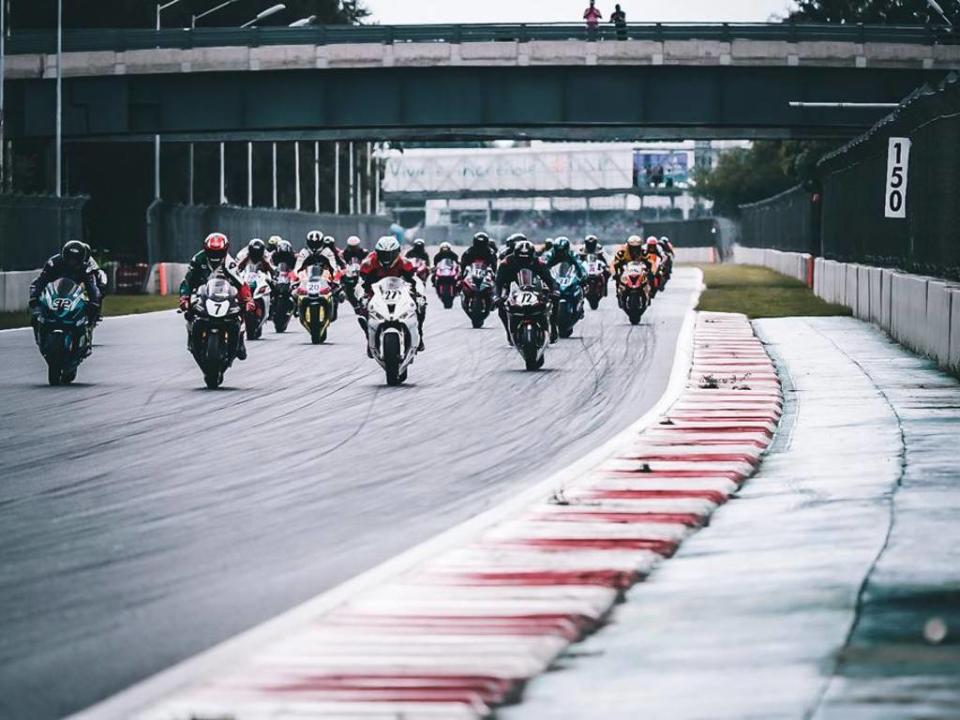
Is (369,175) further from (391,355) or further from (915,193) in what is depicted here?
(391,355)

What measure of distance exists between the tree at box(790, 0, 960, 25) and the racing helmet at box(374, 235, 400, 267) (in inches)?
3209

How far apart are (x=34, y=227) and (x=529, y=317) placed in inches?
811

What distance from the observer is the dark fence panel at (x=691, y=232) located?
11778 cm

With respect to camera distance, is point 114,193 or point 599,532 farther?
point 114,193

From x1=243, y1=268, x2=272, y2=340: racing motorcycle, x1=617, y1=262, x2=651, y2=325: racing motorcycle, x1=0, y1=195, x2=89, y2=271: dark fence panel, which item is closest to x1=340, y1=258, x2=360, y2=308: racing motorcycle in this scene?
x1=243, y1=268, x2=272, y2=340: racing motorcycle

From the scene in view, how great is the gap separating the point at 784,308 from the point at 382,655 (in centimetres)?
3343

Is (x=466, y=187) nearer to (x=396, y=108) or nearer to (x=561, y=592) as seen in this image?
(x=396, y=108)

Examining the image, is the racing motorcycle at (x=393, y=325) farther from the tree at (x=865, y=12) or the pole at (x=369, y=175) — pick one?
the pole at (x=369, y=175)

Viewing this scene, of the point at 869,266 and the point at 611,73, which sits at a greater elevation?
the point at 611,73

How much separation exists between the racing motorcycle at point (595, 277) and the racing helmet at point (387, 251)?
17305mm

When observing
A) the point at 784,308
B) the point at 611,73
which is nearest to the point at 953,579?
the point at 784,308

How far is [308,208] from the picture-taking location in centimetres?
10300

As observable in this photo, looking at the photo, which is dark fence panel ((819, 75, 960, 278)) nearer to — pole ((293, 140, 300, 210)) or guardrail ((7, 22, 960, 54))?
guardrail ((7, 22, 960, 54))

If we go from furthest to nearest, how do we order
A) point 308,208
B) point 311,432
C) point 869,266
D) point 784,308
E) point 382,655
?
point 308,208 → point 784,308 → point 869,266 → point 311,432 → point 382,655
